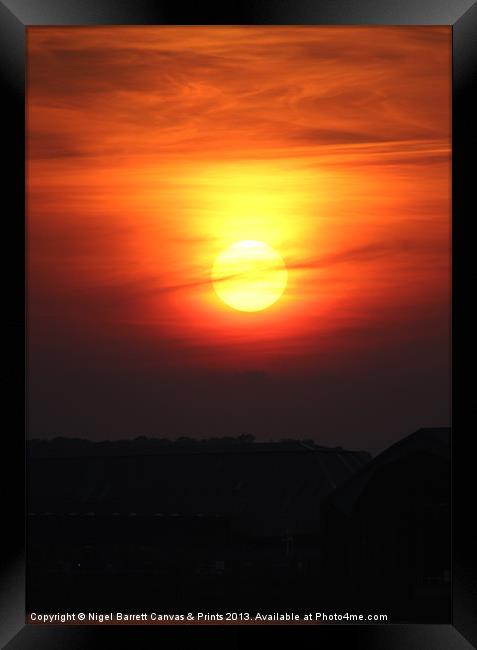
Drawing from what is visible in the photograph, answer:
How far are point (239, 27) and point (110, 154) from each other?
0.31 m

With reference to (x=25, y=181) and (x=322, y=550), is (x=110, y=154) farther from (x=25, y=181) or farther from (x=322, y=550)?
(x=322, y=550)

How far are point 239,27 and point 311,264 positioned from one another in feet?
1.39

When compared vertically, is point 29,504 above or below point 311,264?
below

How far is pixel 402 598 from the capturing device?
1727mm

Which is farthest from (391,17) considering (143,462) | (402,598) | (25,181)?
(402,598)

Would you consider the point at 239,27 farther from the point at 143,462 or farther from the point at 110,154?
the point at 143,462

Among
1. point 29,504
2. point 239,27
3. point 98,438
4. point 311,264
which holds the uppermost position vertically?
point 239,27

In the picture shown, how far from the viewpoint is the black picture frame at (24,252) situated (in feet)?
5.54

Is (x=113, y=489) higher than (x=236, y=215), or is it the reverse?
(x=236, y=215)

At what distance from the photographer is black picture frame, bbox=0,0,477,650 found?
1689mm

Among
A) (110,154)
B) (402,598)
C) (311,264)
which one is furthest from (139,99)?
(402,598)

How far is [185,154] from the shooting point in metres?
1.79

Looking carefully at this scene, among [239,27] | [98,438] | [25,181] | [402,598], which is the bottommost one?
[402,598]

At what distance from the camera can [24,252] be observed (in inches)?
67.7
